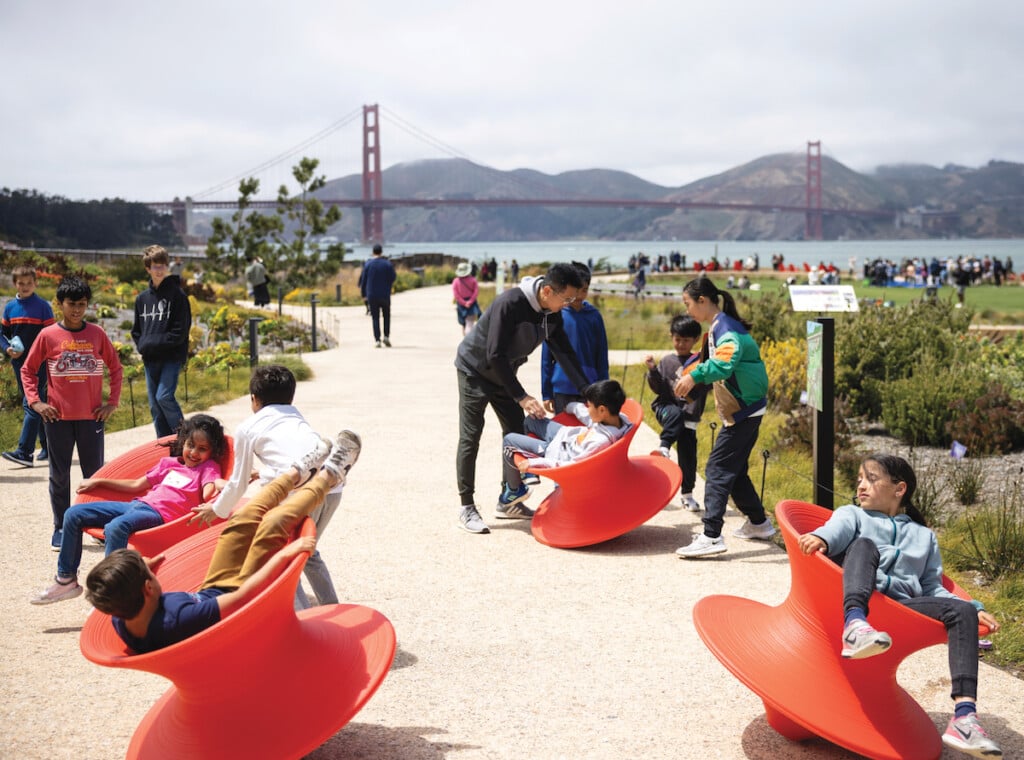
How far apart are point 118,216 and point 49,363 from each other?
5878 cm

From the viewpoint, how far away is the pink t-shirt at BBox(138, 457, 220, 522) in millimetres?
4867

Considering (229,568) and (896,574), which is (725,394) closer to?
(896,574)

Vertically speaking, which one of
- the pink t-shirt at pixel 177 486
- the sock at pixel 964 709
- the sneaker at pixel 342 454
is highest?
the sneaker at pixel 342 454

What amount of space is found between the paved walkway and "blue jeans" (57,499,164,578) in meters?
0.26

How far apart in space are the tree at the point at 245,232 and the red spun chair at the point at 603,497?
22652mm

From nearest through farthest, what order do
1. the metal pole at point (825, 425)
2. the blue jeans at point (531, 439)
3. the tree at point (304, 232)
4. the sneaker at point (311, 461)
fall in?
the sneaker at point (311, 461)
the metal pole at point (825, 425)
the blue jeans at point (531, 439)
the tree at point (304, 232)

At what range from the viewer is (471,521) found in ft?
21.0

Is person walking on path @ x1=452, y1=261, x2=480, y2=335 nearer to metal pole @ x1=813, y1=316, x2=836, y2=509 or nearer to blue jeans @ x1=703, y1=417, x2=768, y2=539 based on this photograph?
metal pole @ x1=813, y1=316, x2=836, y2=509

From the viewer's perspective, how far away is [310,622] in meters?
3.62

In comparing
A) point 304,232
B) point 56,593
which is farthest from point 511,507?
point 304,232

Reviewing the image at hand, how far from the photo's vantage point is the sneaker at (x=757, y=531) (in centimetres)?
628

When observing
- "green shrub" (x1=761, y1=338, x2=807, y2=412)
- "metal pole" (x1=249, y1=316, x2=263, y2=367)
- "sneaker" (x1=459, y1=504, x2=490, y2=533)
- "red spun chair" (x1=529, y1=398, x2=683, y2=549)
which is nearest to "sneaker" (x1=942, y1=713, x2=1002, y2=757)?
"red spun chair" (x1=529, y1=398, x2=683, y2=549)

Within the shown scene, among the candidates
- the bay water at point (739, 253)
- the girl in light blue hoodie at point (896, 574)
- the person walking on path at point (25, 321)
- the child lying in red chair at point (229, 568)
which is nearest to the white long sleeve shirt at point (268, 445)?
the child lying in red chair at point (229, 568)

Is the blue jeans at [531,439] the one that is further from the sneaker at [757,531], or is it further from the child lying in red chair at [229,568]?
the child lying in red chair at [229,568]
